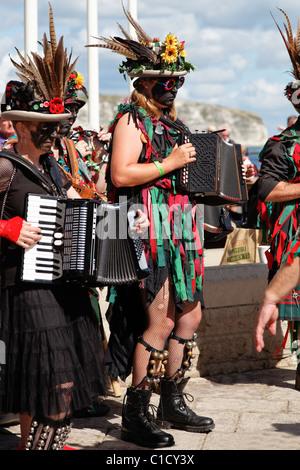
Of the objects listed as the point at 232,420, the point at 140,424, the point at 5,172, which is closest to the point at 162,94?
the point at 5,172

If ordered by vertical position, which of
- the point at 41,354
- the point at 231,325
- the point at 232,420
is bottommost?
the point at 232,420

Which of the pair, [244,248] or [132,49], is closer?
[132,49]

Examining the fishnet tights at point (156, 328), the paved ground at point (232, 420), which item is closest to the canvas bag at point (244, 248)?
the paved ground at point (232, 420)

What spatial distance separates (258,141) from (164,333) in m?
163

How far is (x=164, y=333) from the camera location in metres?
4.30

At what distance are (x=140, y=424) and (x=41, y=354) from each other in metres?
0.98

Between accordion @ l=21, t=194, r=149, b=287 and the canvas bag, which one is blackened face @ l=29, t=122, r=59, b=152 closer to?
accordion @ l=21, t=194, r=149, b=287

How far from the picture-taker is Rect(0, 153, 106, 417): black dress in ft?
11.6

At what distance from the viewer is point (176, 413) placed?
4523 mm

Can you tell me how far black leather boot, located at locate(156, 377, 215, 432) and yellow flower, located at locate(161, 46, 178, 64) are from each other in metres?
1.86

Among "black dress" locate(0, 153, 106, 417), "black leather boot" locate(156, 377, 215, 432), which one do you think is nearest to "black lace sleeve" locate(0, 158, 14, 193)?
"black dress" locate(0, 153, 106, 417)

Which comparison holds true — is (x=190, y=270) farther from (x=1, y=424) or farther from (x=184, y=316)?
(x=1, y=424)

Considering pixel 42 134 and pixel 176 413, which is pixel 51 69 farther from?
pixel 176 413
